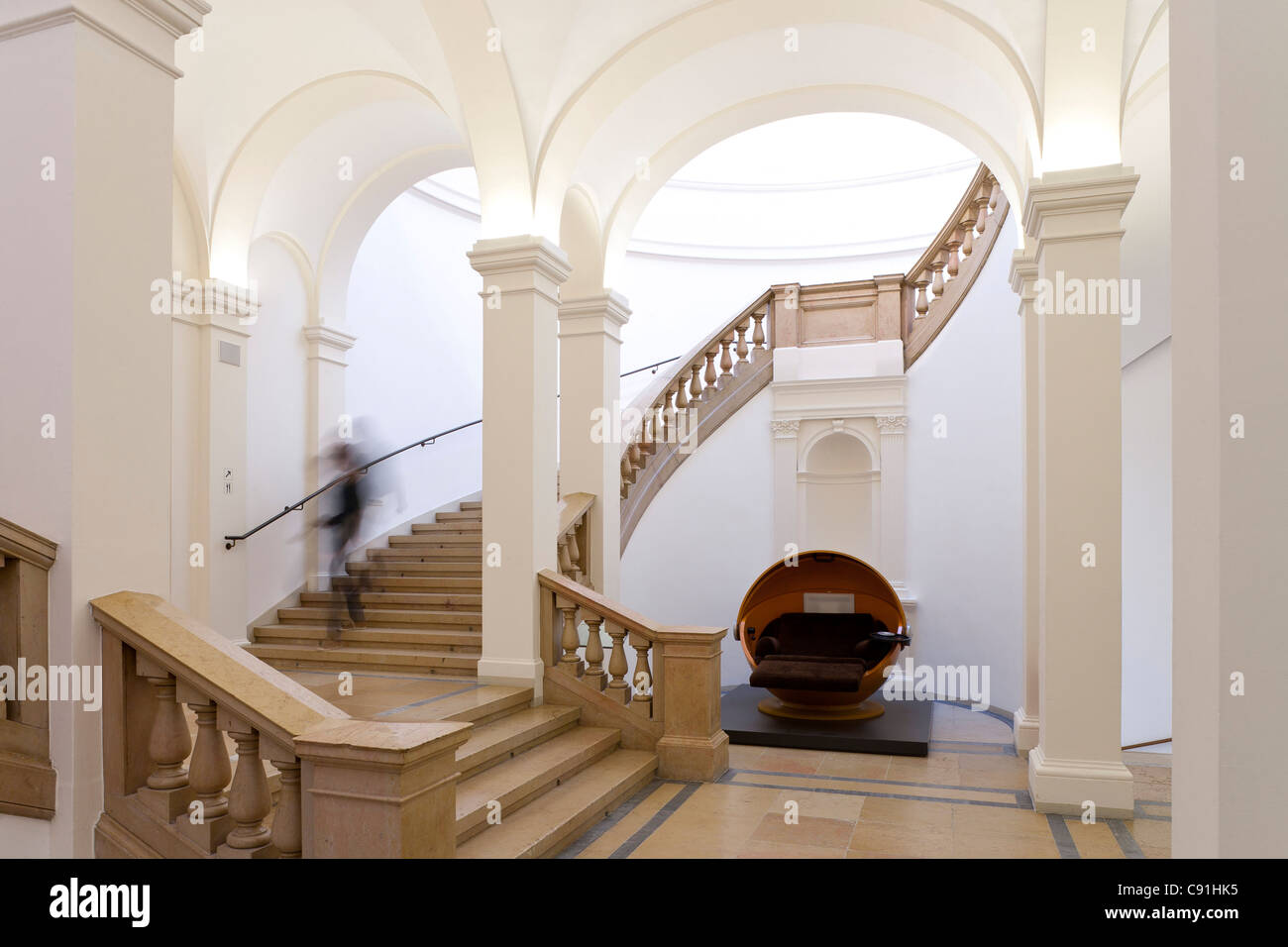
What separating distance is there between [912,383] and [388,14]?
7227 millimetres

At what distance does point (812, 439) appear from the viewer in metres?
11.6

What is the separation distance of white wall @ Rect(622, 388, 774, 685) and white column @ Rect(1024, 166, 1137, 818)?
20.0 ft

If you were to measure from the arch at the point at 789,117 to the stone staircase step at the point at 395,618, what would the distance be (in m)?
3.48

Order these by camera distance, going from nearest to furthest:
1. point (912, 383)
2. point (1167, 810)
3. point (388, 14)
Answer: point (1167, 810), point (388, 14), point (912, 383)

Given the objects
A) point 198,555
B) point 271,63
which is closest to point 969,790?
point 198,555

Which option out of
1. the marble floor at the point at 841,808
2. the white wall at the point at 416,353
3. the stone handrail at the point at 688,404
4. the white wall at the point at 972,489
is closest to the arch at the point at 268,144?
the white wall at the point at 416,353

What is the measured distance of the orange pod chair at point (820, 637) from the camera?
7.86 meters

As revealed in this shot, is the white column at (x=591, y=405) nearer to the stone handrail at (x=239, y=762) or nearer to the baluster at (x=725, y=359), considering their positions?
the baluster at (x=725, y=359)

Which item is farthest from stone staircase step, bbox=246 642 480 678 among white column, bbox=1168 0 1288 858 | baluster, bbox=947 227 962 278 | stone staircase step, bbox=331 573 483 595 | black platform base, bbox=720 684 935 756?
baluster, bbox=947 227 962 278

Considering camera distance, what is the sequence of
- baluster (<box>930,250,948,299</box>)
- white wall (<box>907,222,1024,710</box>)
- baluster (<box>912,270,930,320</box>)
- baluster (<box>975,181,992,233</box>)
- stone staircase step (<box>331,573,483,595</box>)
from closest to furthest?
stone staircase step (<box>331,573,483,595</box>)
white wall (<box>907,222,1024,710</box>)
baluster (<box>975,181,992,233</box>)
baluster (<box>930,250,948,299</box>)
baluster (<box>912,270,930,320</box>)

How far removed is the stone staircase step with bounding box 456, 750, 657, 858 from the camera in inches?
181

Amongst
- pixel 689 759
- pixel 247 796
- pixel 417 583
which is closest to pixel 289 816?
pixel 247 796

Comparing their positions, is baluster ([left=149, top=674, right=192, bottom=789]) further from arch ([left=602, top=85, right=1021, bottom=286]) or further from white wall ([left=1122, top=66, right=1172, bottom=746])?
white wall ([left=1122, top=66, right=1172, bottom=746])
